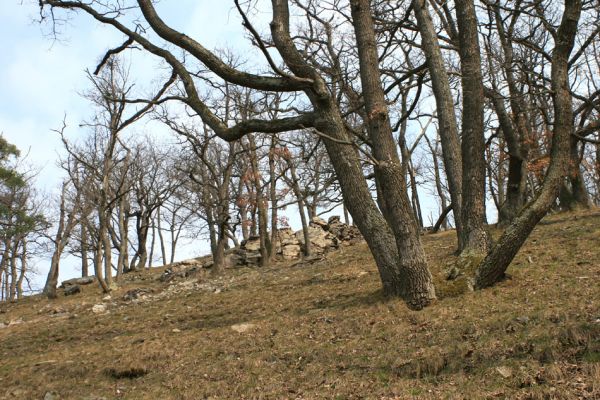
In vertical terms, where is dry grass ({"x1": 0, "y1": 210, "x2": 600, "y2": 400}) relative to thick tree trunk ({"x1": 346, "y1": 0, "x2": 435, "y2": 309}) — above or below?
below

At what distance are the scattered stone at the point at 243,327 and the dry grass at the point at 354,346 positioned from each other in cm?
10

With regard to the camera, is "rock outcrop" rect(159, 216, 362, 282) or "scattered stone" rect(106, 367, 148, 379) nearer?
"scattered stone" rect(106, 367, 148, 379)

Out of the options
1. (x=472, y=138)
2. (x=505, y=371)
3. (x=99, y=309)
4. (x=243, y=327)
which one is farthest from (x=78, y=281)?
(x=505, y=371)

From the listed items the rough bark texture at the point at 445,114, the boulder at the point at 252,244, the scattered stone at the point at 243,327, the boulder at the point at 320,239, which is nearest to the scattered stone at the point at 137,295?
the boulder at the point at 252,244

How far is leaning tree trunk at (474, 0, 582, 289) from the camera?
625cm

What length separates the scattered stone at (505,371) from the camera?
403 cm

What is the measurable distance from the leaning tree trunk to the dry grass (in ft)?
1.86

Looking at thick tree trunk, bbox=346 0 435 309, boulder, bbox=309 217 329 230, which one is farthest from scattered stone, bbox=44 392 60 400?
boulder, bbox=309 217 329 230

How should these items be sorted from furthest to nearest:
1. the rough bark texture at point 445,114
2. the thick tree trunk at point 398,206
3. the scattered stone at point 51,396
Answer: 1. the rough bark texture at point 445,114
2. the thick tree trunk at point 398,206
3. the scattered stone at point 51,396

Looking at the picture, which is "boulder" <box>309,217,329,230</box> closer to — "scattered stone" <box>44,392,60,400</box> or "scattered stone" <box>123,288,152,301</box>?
"scattered stone" <box>123,288,152,301</box>

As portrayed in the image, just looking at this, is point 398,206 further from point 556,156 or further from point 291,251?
point 291,251

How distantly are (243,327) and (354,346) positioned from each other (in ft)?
7.43

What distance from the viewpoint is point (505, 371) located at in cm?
410

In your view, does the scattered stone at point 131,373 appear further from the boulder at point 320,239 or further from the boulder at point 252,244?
the boulder at point 320,239
